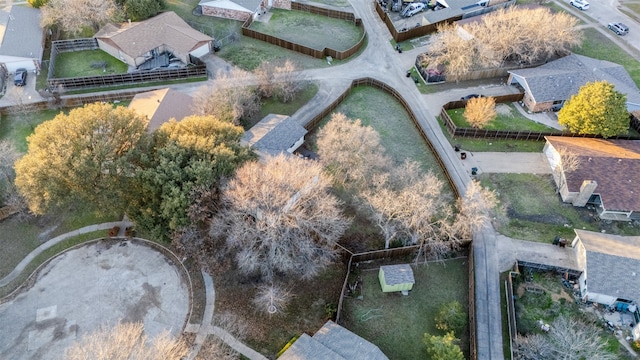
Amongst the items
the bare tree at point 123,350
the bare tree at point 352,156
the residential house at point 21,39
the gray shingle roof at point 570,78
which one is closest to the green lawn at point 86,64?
the residential house at point 21,39

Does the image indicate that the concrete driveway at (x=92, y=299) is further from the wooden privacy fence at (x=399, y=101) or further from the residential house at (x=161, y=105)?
the wooden privacy fence at (x=399, y=101)

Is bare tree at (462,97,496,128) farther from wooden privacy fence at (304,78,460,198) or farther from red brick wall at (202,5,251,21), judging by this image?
red brick wall at (202,5,251,21)

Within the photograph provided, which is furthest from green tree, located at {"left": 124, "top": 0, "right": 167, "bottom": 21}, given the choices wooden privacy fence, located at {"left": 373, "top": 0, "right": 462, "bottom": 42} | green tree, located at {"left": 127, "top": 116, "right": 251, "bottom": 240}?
wooden privacy fence, located at {"left": 373, "top": 0, "right": 462, "bottom": 42}

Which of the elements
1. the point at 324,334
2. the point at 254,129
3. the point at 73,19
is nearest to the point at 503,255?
the point at 324,334

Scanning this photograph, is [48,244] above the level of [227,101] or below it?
below

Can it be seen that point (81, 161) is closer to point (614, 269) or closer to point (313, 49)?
point (313, 49)

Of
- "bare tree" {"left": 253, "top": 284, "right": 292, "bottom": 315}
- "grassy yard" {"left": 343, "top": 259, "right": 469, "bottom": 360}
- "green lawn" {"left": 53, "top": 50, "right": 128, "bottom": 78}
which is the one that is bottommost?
"grassy yard" {"left": 343, "top": 259, "right": 469, "bottom": 360}

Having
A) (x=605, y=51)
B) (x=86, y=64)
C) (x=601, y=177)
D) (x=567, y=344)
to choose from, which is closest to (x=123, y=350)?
(x=567, y=344)

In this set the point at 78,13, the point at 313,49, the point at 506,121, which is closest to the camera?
the point at 506,121
